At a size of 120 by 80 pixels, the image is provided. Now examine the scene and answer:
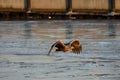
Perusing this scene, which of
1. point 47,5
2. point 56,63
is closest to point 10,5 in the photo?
point 47,5

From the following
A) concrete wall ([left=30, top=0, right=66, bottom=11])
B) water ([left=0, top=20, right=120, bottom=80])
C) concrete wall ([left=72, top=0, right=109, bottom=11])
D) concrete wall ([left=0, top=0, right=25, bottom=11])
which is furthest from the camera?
concrete wall ([left=72, top=0, right=109, bottom=11])

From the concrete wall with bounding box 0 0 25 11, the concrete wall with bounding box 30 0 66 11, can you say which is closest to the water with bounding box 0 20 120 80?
the concrete wall with bounding box 0 0 25 11

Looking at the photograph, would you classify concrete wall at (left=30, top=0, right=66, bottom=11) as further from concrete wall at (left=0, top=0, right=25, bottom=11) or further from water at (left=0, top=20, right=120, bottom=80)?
water at (left=0, top=20, right=120, bottom=80)

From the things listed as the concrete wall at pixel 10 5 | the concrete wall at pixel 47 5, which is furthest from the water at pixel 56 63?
the concrete wall at pixel 47 5

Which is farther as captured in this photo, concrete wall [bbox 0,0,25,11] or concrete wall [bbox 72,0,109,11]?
concrete wall [bbox 72,0,109,11]

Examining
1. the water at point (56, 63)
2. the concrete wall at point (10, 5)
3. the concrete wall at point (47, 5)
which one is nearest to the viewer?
the water at point (56, 63)

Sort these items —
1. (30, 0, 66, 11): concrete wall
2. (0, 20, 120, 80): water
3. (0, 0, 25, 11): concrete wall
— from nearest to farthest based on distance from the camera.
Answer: (0, 20, 120, 80): water, (0, 0, 25, 11): concrete wall, (30, 0, 66, 11): concrete wall

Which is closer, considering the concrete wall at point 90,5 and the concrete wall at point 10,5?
the concrete wall at point 10,5

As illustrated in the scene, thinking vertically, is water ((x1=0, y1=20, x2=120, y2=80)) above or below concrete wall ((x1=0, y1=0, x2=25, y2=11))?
above

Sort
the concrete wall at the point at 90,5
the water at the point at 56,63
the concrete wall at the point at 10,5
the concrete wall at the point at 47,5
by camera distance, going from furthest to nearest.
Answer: the concrete wall at the point at 90,5
the concrete wall at the point at 47,5
the concrete wall at the point at 10,5
the water at the point at 56,63

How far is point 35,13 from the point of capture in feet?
171

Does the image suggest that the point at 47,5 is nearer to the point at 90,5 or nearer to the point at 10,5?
the point at 10,5

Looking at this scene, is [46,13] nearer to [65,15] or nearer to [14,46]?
[65,15]

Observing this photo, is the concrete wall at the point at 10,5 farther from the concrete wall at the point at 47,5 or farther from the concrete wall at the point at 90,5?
the concrete wall at the point at 90,5
